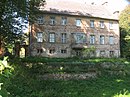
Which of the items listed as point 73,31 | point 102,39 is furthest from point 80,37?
point 102,39

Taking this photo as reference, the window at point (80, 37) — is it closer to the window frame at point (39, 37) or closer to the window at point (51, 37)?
the window at point (51, 37)

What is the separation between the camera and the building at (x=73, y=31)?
41125mm

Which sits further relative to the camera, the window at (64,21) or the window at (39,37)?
the window at (64,21)

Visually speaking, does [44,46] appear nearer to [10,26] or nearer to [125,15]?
[10,26]

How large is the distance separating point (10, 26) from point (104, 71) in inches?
454

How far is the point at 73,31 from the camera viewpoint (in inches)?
1713

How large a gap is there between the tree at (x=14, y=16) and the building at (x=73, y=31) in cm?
812

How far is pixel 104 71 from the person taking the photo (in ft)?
83.9

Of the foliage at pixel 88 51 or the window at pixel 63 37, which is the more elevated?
the window at pixel 63 37

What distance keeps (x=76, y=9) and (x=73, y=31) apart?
469cm

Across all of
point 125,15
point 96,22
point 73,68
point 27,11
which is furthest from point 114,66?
point 125,15

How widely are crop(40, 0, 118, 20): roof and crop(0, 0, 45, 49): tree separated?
9.91 metres

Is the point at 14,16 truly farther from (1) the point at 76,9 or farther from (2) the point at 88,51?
(1) the point at 76,9

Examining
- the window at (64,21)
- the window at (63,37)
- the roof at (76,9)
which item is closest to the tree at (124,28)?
the roof at (76,9)
